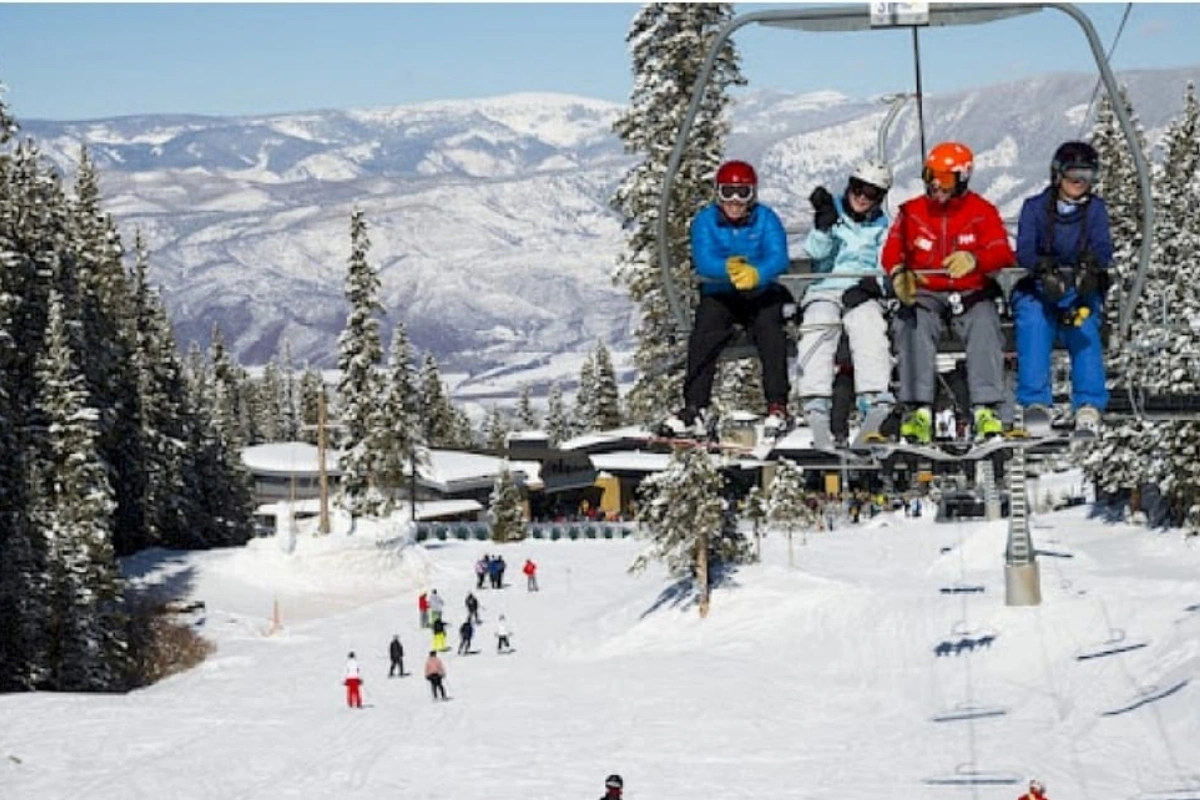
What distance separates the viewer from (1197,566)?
48.2 meters

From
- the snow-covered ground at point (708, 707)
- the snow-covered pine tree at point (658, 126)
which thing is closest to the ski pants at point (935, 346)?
the snow-covered ground at point (708, 707)

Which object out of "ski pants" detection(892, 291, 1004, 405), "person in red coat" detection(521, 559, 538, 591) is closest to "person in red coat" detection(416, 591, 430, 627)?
"person in red coat" detection(521, 559, 538, 591)

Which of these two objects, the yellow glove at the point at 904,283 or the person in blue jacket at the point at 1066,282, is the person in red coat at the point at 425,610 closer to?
the person in blue jacket at the point at 1066,282

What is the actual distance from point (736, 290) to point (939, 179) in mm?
1956

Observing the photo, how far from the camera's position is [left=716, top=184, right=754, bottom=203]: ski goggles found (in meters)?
12.3

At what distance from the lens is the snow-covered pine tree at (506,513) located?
79250mm

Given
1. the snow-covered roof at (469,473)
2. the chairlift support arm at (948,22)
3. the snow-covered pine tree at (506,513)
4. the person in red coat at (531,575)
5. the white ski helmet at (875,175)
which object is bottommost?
the person in red coat at (531,575)

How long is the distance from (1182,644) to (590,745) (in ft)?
31.8

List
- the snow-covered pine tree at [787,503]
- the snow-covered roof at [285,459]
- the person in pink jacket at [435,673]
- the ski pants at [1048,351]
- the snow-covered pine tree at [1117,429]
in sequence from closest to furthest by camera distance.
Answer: the ski pants at [1048,351], the person in pink jacket at [435,673], the snow-covered pine tree at [1117,429], the snow-covered pine tree at [787,503], the snow-covered roof at [285,459]

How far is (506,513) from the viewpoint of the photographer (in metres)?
79.9

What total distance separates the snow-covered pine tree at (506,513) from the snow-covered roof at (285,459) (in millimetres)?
46851

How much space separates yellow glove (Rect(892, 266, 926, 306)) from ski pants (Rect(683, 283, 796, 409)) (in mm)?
1284

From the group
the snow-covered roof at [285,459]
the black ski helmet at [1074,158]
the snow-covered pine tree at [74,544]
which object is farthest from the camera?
the snow-covered roof at [285,459]

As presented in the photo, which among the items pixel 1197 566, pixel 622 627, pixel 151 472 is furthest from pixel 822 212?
pixel 151 472
